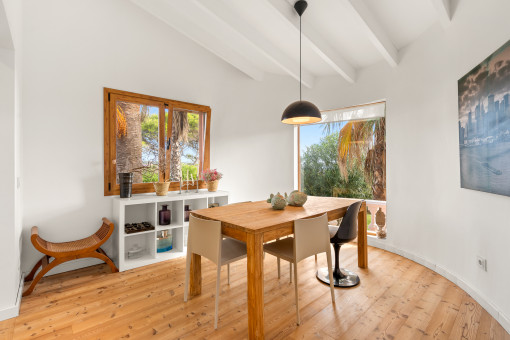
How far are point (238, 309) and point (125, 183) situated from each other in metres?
1.95

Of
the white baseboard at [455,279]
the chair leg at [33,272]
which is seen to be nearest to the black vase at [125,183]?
the chair leg at [33,272]

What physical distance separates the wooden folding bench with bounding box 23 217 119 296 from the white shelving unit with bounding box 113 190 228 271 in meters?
0.17

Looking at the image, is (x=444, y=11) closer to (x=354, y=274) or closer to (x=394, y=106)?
(x=394, y=106)

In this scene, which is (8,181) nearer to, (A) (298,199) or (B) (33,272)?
(B) (33,272)

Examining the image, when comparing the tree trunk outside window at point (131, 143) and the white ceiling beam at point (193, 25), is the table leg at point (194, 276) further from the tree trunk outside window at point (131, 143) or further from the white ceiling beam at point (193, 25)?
the white ceiling beam at point (193, 25)

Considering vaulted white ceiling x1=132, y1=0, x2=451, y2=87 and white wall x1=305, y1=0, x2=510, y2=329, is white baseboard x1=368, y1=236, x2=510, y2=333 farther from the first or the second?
vaulted white ceiling x1=132, y1=0, x2=451, y2=87

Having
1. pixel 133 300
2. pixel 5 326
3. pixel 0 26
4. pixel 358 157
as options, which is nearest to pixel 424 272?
pixel 358 157

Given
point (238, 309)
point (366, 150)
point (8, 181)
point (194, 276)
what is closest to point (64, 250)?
point (8, 181)

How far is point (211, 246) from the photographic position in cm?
202

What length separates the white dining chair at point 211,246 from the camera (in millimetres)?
1964

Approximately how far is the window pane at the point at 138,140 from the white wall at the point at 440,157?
2.91 metres

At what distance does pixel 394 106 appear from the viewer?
350 cm

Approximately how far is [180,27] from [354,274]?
3.77 metres

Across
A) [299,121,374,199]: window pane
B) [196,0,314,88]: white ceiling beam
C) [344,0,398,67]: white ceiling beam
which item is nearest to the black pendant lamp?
[344,0,398,67]: white ceiling beam
